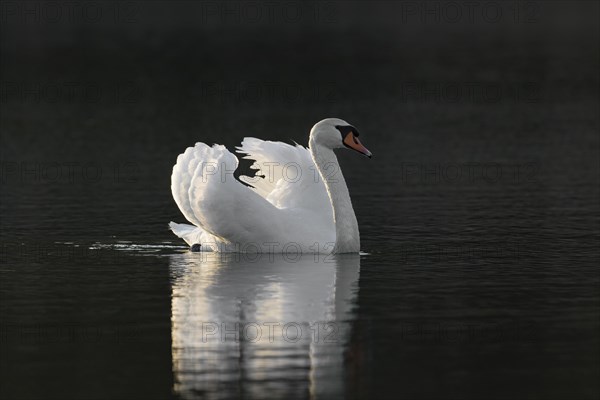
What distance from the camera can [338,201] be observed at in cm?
1602

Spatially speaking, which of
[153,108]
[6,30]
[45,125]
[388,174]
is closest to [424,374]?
[388,174]

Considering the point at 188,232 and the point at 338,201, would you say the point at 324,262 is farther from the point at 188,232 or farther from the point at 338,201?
the point at 188,232

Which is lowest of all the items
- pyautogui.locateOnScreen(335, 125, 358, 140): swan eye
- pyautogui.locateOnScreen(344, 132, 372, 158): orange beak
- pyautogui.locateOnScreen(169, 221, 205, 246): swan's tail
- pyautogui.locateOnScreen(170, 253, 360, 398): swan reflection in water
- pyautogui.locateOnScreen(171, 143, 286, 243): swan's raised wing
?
pyautogui.locateOnScreen(170, 253, 360, 398): swan reflection in water

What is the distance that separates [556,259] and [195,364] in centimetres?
570

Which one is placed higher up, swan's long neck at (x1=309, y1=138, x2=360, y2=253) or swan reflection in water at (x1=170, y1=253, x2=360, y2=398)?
swan's long neck at (x1=309, y1=138, x2=360, y2=253)

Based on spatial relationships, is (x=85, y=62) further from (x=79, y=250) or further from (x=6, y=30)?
(x=79, y=250)

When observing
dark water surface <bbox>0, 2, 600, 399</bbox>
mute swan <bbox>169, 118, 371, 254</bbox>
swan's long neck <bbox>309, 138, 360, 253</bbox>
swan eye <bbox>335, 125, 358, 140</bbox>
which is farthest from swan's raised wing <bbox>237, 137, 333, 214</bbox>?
dark water surface <bbox>0, 2, 600, 399</bbox>

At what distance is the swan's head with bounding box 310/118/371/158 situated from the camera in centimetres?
1611

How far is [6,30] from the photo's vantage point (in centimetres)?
7350

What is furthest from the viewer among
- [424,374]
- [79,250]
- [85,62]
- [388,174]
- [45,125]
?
[85,62]

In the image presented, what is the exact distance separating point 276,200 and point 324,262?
5.10ft

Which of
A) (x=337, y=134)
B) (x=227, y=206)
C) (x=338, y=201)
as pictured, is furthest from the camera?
(x=337, y=134)

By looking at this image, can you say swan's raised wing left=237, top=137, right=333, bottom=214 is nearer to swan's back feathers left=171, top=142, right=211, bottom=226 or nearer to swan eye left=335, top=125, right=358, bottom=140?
swan's back feathers left=171, top=142, right=211, bottom=226

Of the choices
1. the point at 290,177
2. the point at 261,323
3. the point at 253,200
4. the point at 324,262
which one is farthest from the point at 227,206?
the point at 261,323
